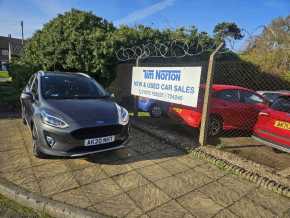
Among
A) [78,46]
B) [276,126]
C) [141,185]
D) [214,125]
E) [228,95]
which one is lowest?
[141,185]

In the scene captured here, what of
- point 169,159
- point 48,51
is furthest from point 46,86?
point 48,51

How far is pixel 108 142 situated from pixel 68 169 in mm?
803

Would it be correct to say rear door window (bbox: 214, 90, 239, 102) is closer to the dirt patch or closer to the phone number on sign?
the dirt patch

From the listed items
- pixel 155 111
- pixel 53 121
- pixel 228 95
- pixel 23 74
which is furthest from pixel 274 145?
pixel 23 74

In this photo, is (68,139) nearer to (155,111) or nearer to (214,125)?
(214,125)

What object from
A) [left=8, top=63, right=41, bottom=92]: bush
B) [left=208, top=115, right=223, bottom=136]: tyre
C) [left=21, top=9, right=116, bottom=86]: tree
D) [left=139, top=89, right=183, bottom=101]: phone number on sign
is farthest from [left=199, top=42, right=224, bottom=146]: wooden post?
[left=8, top=63, right=41, bottom=92]: bush

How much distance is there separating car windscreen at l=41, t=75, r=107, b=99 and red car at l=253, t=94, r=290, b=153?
3495 millimetres

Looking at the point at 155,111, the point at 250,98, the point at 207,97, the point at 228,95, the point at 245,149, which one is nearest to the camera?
the point at 207,97

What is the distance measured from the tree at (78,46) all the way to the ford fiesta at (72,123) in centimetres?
467

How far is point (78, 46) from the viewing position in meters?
9.30

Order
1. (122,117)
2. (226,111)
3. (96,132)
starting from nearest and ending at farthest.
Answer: (96,132), (122,117), (226,111)

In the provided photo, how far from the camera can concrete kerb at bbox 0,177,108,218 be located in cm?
274

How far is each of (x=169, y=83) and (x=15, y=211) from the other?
13.2 feet

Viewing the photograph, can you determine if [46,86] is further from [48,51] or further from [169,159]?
[48,51]
